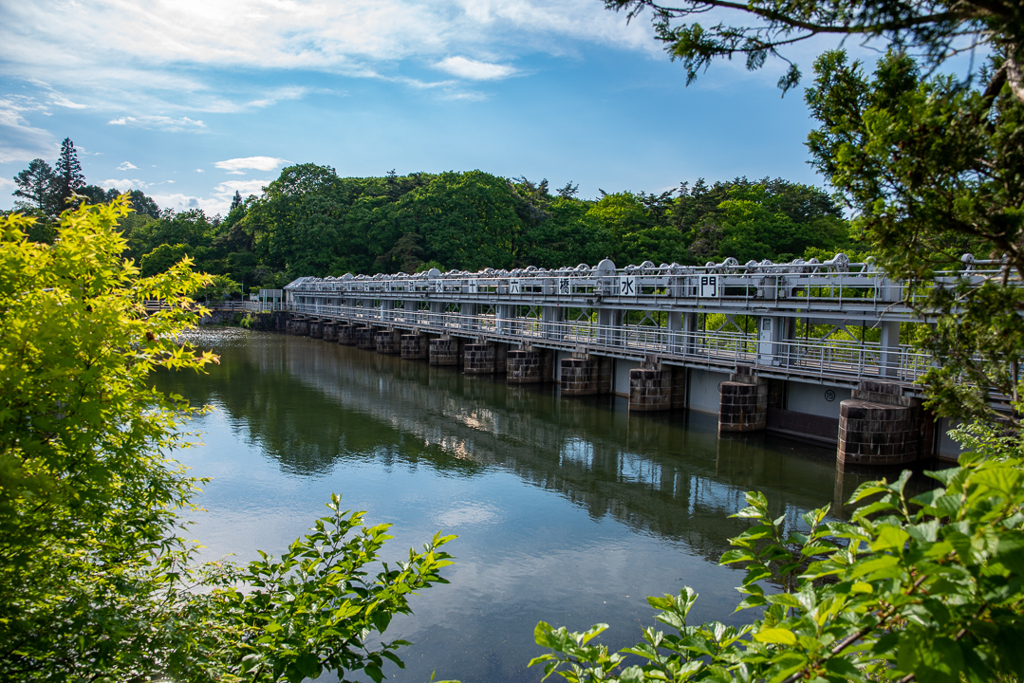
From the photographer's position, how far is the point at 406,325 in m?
42.8

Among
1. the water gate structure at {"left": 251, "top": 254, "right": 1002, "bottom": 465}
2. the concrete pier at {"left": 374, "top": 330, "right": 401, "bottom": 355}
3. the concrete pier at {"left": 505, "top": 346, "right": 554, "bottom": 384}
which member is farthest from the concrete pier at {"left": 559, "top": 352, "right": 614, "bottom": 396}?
the concrete pier at {"left": 374, "top": 330, "right": 401, "bottom": 355}

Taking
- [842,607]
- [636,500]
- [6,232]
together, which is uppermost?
[6,232]

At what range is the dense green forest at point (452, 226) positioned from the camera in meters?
51.3

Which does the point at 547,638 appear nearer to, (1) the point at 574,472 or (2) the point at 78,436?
(2) the point at 78,436

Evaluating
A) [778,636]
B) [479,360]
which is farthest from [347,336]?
[778,636]

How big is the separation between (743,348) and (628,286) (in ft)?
17.0

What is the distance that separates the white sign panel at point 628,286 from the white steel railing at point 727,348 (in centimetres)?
141

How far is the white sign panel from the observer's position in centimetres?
2534

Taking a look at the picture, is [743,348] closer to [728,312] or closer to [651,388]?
[728,312]

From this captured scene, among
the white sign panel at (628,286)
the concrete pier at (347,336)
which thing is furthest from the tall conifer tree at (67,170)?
the white sign panel at (628,286)

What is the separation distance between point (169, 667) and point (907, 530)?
3.44 meters

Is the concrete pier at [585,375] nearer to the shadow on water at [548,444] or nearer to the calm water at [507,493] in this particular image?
the shadow on water at [548,444]

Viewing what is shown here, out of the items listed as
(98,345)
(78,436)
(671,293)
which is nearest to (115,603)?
(78,436)

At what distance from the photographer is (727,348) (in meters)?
22.4
